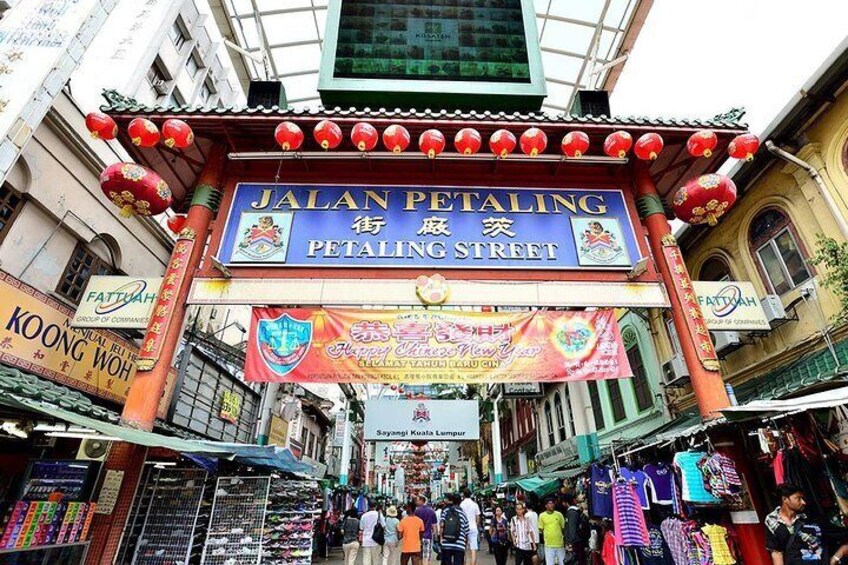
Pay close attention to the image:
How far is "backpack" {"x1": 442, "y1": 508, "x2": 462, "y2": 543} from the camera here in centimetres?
991

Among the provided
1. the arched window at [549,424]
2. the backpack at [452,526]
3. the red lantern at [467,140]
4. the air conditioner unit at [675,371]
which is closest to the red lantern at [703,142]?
the red lantern at [467,140]

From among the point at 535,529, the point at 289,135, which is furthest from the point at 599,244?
the point at 535,529

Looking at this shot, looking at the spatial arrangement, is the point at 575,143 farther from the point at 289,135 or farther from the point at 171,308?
the point at 171,308

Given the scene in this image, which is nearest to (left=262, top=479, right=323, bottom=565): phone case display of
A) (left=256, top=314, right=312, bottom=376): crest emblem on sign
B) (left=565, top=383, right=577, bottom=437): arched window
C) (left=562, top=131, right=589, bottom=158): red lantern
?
(left=256, top=314, right=312, bottom=376): crest emblem on sign

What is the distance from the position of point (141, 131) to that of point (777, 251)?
14064 millimetres

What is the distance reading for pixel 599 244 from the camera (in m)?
8.20

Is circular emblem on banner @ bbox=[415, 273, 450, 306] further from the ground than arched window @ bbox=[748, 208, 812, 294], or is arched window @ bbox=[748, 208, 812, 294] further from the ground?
arched window @ bbox=[748, 208, 812, 294]

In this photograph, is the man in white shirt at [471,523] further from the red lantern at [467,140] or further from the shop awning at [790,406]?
the red lantern at [467,140]

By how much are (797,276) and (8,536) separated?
1483cm

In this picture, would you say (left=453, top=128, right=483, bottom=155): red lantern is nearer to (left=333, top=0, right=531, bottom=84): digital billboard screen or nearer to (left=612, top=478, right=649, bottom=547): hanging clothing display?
(left=333, top=0, right=531, bottom=84): digital billboard screen

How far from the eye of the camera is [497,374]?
7.15 metres

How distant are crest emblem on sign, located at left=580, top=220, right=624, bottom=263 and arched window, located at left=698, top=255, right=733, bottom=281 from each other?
5.89 m

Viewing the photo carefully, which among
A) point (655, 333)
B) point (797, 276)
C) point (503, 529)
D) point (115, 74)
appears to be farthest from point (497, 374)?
point (115, 74)

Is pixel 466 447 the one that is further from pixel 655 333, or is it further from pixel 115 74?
pixel 115 74
